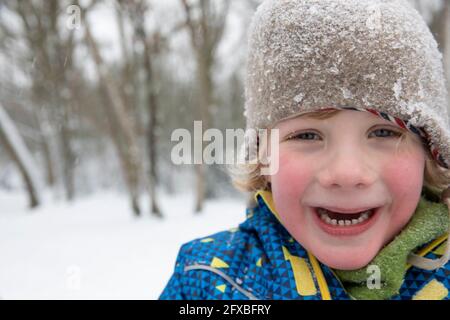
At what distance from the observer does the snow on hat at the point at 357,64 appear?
3.11ft

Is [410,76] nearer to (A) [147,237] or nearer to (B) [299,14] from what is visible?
(B) [299,14]

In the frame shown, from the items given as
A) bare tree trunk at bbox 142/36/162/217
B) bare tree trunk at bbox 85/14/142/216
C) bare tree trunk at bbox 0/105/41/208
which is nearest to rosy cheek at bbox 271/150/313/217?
bare tree trunk at bbox 85/14/142/216

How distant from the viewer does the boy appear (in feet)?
2.99

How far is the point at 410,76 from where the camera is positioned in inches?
38.3

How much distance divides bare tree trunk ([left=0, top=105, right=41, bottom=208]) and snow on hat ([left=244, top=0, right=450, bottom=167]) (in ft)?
26.8

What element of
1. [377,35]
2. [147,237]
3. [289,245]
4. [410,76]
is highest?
[377,35]

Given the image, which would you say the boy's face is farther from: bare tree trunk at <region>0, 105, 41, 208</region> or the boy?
bare tree trunk at <region>0, 105, 41, 208</region>

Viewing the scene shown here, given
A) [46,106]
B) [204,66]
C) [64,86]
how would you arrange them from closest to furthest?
[204,66] < [64,86] < [46,106]

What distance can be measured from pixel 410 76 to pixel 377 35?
135mm

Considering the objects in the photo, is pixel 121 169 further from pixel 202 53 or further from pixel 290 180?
pixel 290 180

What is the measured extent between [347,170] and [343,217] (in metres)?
0.16

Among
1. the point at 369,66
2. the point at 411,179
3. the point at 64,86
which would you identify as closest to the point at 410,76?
the point at 369,66

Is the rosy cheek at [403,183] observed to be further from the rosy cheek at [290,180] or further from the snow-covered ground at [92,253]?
the snow-covered ground at [92,253]

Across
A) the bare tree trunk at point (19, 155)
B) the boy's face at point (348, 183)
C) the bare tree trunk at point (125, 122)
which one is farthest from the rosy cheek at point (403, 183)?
the bare tree trunk at point (19, 155)
